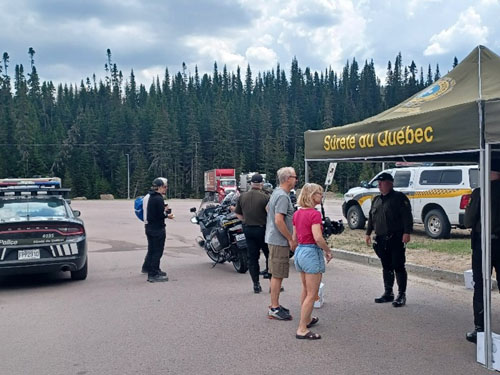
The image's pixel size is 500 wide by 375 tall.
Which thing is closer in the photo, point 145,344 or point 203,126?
point 145,344

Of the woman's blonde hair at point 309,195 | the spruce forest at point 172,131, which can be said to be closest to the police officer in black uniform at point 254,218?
the woman's blonde hair at point 309,195

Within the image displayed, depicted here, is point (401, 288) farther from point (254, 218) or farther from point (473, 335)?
point (254, 218)

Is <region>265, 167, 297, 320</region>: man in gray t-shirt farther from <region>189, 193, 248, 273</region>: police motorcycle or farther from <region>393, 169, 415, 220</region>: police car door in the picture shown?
<region>393, 169, 415, 220</region>: police car door

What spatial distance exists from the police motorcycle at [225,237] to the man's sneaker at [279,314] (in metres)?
3.03

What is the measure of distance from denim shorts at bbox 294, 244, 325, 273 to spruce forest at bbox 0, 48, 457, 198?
57.2 meters

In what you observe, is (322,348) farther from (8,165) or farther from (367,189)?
(8,165)

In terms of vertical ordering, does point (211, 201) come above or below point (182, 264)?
above

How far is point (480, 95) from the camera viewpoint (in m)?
5.15

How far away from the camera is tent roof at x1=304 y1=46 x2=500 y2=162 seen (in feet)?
15.7

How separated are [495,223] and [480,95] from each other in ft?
4.43

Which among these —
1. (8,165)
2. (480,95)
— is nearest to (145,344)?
(480,95)

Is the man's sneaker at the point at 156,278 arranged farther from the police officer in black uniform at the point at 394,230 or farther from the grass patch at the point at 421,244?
the grass patch at the point at 421,244

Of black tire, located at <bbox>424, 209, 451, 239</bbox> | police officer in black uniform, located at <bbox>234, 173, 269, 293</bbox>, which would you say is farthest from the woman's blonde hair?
black tire, located at <bbox>424, 209, 451, 239</bbox>

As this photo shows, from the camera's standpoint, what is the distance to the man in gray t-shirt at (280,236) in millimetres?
6293
